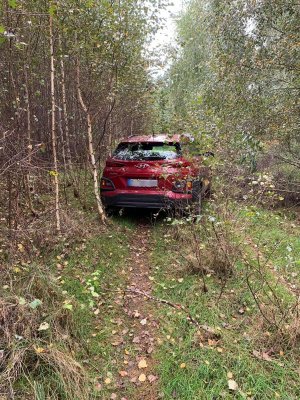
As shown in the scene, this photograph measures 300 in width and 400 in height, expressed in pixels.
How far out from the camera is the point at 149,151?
538cm

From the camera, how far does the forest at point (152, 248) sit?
7.88ft

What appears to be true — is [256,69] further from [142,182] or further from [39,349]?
[39,349]

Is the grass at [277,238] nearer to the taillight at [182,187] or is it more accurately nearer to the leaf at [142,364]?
the taillight at [182,187]

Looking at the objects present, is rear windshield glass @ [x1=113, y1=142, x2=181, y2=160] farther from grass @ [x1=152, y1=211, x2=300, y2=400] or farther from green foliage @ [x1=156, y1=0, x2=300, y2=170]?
grass @ [x1=152, y1=211, x2=300, y2=400]

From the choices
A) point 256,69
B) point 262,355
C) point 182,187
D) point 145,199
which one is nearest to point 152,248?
point 145,199

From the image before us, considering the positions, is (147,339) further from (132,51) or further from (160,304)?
(132,51)

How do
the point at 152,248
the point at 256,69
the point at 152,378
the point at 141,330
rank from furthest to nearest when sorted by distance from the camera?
the point at 256,69, the point at 152,248, the point at 141,330, the point at 152,378

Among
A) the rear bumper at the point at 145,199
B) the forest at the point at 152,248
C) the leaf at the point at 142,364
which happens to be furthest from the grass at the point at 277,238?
the leaf at the point at 142,364

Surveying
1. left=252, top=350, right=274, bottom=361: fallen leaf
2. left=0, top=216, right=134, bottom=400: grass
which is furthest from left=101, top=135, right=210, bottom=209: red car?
left=252, top=350, right=274, bottom=361: fallen leaf

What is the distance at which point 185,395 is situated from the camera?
7.47 ft

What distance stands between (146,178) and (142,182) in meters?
0.11

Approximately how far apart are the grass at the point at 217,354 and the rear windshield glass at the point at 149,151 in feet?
8.03

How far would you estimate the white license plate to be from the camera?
5212 mm

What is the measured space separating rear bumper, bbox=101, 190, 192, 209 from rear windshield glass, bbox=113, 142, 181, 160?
65cm
